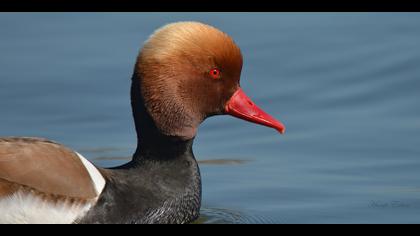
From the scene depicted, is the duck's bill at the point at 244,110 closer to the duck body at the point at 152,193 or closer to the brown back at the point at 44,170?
the duck body at the point at 152,193

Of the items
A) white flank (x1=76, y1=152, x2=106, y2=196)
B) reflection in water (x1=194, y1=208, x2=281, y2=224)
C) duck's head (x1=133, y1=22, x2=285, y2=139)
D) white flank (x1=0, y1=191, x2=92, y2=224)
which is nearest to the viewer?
white flank (x1=0, y1=191, x2=92, y2=224)

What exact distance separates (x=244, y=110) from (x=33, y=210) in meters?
1.52

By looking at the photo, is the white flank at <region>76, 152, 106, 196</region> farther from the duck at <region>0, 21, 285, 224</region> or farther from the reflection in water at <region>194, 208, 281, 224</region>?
the reflection in water at <region>194, 208, 281, 224</region>

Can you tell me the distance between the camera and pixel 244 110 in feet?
24.6

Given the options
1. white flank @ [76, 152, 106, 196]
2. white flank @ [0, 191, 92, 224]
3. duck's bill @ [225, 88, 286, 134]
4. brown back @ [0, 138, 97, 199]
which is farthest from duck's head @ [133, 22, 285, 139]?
white flank @ [0, 191, 92, 224]

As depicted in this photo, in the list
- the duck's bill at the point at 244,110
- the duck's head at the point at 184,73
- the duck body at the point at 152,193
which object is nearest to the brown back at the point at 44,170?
the duck body at the point at 152,193

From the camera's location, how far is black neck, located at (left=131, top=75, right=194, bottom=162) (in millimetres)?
7191

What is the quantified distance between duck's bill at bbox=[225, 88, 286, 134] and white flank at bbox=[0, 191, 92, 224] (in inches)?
50.3

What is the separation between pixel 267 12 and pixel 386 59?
1.38m

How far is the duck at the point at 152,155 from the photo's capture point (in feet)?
22.0

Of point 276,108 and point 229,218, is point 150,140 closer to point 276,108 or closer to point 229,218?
point 229,218

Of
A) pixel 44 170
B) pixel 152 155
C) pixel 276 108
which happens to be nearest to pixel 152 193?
pixel 152 155

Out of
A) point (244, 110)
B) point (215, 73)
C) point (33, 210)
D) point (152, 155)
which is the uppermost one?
point (215, 73)

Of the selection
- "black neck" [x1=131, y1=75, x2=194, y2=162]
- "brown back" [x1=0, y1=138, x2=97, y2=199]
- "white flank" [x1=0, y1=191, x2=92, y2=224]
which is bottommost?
"white flank" [x1=0, y1=191, x2=92, y2=224]
